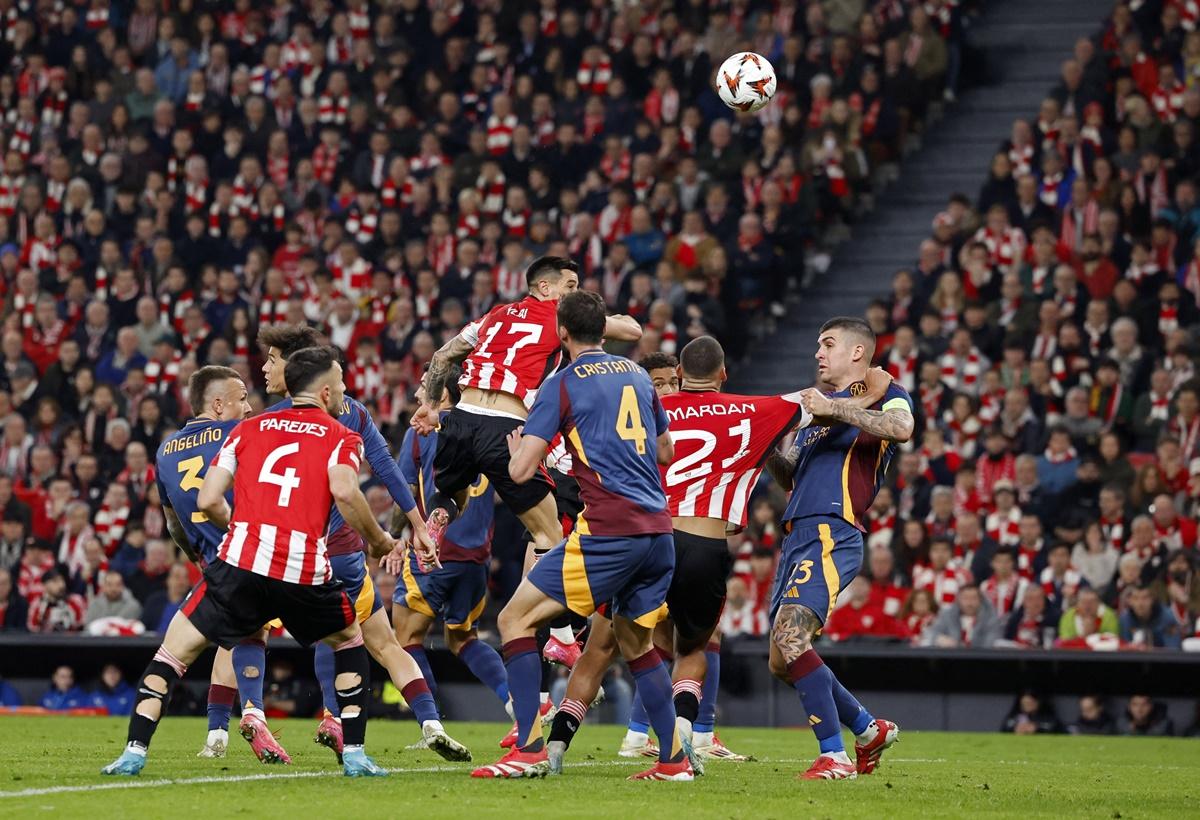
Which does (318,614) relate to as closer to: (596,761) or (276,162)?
(596,761)

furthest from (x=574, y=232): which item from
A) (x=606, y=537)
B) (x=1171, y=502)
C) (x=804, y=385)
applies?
(x=606, y=537)

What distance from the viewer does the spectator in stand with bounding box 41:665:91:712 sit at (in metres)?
18.1

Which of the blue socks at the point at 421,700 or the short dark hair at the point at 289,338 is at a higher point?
the short dark hair at the point at 289,338

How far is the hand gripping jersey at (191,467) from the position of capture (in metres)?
10.5

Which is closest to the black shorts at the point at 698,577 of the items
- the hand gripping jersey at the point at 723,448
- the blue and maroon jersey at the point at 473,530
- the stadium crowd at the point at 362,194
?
the hand gripping jersey at the point at 723,448

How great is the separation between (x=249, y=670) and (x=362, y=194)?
44.0ft

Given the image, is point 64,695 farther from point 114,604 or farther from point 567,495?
point 567,495

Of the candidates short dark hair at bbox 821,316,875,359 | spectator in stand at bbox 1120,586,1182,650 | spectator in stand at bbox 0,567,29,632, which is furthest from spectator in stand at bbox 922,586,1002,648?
spectator in stand at bbox 0,567,29,632

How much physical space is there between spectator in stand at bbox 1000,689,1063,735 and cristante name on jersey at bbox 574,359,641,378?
8.75 m

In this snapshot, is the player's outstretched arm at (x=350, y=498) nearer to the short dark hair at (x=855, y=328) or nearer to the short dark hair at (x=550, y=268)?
the short dark hair at (x=855, y=328)

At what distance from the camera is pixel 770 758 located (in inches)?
464

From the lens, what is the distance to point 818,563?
31.3 feet

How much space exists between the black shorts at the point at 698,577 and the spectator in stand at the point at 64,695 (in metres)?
10.1

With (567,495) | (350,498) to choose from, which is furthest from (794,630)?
(567,495)
